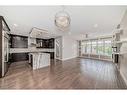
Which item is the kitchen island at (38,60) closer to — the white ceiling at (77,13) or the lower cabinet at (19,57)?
the lower cabinet at (19,57)

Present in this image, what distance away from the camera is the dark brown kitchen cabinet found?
18.5ft

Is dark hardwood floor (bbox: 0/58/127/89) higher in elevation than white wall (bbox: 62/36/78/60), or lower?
lower

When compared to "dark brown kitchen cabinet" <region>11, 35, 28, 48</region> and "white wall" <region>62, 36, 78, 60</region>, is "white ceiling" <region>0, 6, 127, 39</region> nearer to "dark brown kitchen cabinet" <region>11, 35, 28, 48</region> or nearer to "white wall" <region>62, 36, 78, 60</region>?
"dark brown kitchen cabinet" <region>11, 35, 28, 48</region>

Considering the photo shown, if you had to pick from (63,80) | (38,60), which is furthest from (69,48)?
(63,80)

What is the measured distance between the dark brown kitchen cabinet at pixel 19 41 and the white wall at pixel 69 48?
242 centimetres

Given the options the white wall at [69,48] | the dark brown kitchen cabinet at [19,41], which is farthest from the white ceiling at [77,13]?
the white wall at [69,48]

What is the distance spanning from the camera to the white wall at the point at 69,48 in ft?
22.3

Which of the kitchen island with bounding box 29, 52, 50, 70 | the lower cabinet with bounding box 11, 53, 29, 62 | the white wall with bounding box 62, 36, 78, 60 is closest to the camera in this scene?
the kitchen island with bounding box 29, 52, 50, 70

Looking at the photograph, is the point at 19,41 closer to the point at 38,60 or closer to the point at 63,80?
the point at 38,60

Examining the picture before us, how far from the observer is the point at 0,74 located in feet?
9.37

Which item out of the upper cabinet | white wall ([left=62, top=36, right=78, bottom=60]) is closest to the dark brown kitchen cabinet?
the upper cabinet

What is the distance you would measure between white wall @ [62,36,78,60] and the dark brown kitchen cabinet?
242cm
